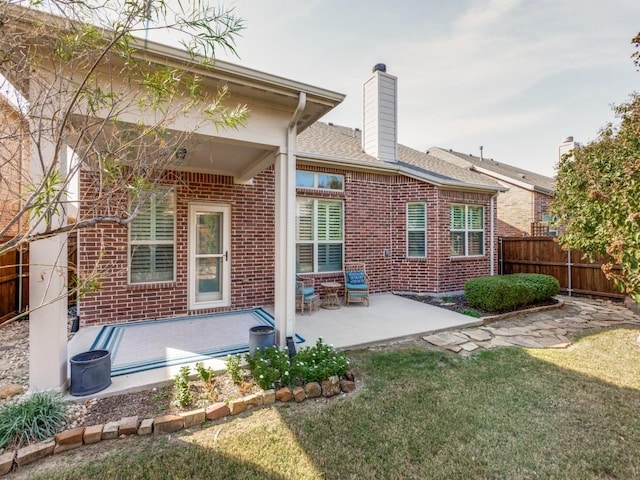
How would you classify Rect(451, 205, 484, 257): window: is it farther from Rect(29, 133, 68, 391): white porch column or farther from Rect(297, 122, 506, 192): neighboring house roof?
Rect(29, 133, 68, 391): white porch column

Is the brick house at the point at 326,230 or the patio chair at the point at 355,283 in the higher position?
the brick house at the point at 326,230

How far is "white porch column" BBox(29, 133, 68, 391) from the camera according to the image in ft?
9.34

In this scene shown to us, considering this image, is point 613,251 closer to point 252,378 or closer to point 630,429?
point 630,429

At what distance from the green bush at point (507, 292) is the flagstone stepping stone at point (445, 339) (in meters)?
1.80

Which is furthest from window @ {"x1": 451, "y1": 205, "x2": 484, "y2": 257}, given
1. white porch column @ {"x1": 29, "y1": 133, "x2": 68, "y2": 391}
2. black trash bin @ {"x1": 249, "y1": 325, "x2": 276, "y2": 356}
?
white porch column @ {"x1": 29, "y1": 133, "x2": 68, "y2": 391}

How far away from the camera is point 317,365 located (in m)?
3.53

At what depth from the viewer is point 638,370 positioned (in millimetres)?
4008

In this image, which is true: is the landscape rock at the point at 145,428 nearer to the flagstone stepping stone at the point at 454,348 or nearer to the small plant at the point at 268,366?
the small plant at the point at 268,366

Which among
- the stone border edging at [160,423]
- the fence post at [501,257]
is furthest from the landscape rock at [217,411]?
the fence post at [501,257]

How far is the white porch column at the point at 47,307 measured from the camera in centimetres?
285

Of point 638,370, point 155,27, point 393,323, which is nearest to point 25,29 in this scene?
point 155,27

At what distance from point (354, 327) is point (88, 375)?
3851mm

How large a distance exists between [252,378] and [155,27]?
11.5 feet

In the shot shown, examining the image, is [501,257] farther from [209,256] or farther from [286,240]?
[209,256]
